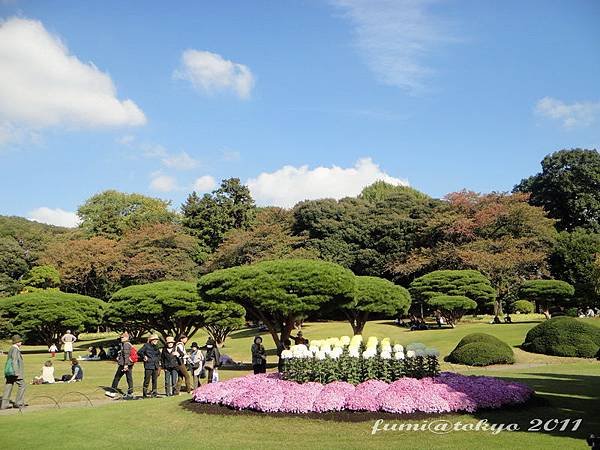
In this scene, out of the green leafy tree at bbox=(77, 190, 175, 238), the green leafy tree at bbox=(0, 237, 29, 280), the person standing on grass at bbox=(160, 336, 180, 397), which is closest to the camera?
the person standing on grass at bbox=(160, 336, 180, 397)

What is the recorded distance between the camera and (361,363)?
1355cm

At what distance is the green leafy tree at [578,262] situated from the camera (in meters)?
48.9

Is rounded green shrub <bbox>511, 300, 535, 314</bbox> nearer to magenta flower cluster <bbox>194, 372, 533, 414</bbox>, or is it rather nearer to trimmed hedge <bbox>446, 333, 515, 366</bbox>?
trimmed hedge <bbox>446, 333, 515, 366</bbox>

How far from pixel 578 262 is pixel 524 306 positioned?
6.15 metres

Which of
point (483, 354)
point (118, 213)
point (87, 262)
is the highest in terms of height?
point (118, 213)

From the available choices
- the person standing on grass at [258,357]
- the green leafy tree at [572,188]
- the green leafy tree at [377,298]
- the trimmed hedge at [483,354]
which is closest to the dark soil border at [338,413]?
the person standing on grass at [258,357]

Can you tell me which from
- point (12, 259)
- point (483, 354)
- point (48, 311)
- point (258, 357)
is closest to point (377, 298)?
point (483, 354)

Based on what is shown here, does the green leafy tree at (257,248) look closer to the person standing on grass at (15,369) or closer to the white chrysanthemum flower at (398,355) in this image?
the person standing on grass at (15,369)

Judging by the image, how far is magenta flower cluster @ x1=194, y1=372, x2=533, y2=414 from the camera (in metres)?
11.6

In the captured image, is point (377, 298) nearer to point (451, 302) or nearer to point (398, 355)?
point (451, 302)

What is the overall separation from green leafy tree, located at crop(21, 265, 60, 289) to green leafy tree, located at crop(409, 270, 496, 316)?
36.1 meters

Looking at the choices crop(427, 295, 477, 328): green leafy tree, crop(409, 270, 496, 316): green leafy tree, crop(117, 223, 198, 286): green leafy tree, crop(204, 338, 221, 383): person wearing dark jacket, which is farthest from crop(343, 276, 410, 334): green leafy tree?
crop(117, 223, 198, 286): green leafy tree

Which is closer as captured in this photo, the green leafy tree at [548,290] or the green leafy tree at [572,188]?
the green leafy tree at [548,290]

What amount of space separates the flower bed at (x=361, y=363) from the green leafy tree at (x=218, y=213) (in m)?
51.6
